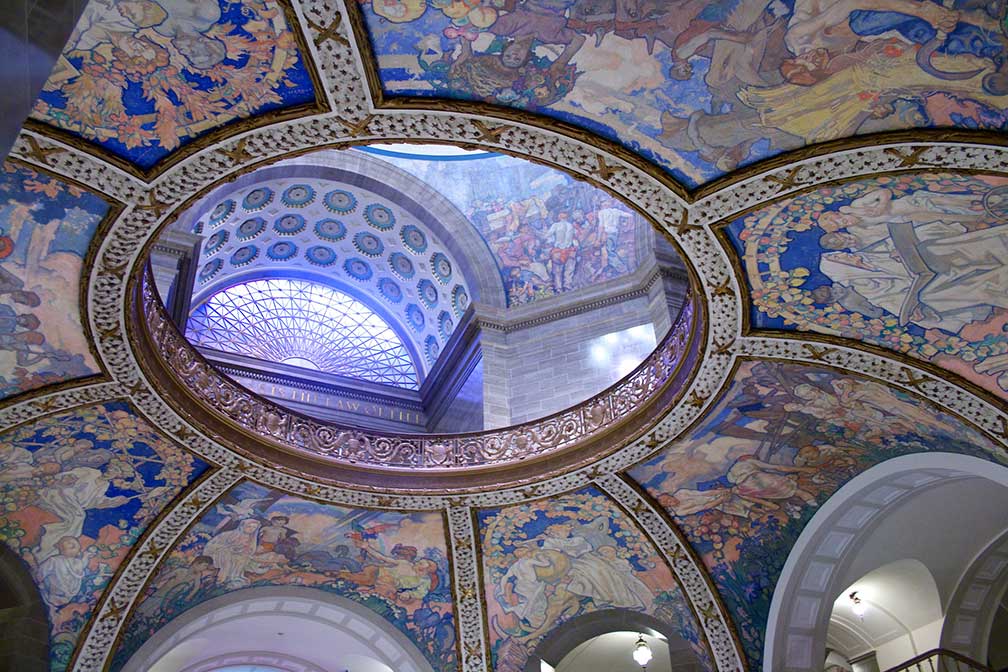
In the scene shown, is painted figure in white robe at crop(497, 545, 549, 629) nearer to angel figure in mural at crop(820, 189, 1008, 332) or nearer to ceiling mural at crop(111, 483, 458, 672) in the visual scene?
ceiling mural at crop(111, 483, 458, 672)

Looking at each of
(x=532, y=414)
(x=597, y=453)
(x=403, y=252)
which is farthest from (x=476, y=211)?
(x=597, y=453)

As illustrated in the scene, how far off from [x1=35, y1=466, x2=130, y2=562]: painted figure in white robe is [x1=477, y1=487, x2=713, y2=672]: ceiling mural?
444cm

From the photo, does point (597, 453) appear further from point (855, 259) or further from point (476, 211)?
point (476, 211)

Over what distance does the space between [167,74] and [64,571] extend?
6.38 meters

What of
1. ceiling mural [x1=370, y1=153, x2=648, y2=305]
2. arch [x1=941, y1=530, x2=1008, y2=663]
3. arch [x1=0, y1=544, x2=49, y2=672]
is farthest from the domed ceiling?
ceiling mural [x1=370, y1=153, x2=648, y2=305]

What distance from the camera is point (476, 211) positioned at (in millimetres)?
15219

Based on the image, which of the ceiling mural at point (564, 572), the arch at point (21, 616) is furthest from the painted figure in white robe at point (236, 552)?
the ceiling mural at point (564, 572)

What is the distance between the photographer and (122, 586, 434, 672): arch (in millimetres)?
11094

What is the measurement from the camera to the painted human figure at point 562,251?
14.4 m

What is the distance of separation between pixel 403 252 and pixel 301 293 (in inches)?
94.4

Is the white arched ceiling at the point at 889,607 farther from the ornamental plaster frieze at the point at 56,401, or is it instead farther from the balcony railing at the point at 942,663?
the ornamental plaster frieze at the point at 56,401

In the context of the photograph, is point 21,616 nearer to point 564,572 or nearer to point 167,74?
A: point 564,572

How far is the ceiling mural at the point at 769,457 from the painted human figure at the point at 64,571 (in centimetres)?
646

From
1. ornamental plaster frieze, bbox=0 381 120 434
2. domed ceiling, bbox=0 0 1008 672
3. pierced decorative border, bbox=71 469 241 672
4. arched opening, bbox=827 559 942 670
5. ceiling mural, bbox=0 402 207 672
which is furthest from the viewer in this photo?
arched opening, bbox=827 559 942 670
